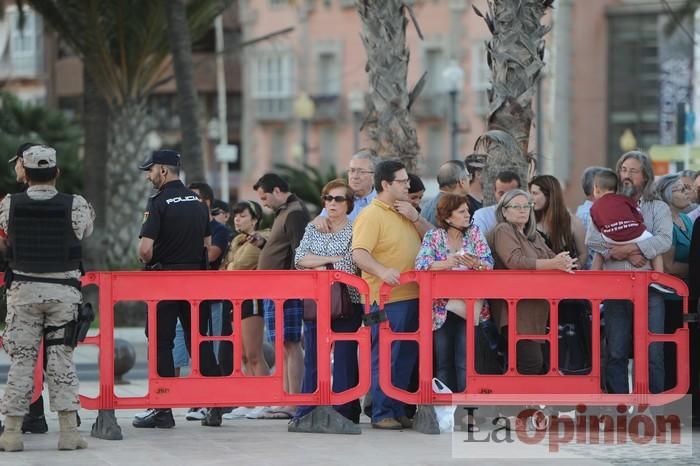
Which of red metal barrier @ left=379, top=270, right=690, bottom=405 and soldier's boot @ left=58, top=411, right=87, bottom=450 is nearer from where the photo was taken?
soldier's boot @ left=58, top=411, right=87, bottom=450

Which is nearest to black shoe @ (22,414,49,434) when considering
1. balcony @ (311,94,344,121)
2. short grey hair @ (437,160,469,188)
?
short grey hair @ (437,160,469,188)

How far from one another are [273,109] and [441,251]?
5983 cm

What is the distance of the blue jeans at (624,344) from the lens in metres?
11.5

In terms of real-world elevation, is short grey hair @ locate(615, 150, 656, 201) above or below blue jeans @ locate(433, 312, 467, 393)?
above

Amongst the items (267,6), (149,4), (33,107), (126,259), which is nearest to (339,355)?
(149,4)

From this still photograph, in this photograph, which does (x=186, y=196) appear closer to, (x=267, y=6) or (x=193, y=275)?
(x=193, y=275)

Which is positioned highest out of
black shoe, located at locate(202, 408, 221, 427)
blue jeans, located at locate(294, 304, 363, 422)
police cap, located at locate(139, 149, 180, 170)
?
police cap, located at locate(139, 149, 180, 170)

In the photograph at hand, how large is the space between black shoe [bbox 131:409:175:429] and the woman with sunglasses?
2.93 feet

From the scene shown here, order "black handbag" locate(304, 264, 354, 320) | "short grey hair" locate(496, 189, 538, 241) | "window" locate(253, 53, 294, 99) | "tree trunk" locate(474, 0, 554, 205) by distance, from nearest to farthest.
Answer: "black handbag" locate(304, 264, 354, 320), "short grey hair" locate(496, 189, 538, 241), "tree trunk" locate(474, 0, 554, 205), "window" locate(253, 53, 294, 99)

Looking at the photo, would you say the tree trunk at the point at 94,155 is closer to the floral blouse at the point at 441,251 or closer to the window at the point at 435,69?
the floral blouse at the point at 441,251

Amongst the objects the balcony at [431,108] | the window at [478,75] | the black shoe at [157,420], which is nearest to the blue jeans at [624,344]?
the black shoe at [157,420]

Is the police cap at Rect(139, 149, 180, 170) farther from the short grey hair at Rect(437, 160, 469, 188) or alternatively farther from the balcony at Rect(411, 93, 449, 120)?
the balcony at Rect(411, 93, 449, 120)

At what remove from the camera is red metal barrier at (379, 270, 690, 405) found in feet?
36.5

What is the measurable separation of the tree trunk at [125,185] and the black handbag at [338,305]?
1652 cm
